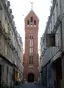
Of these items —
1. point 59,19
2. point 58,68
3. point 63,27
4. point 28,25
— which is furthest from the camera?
point 28,25

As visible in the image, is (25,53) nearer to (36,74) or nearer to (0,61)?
(36,74)

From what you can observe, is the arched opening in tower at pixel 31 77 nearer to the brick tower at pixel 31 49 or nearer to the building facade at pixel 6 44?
the brick tower at pixel 31 49

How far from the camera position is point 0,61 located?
2977 centimetres

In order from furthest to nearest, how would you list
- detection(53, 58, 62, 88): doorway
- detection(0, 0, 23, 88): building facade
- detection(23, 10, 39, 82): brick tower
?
1. detection(23, 10, 39, 82): brick tower
2. detection(53, 58, 62, 88): doorway
3. detection(0, 0, 23, 88): building facade

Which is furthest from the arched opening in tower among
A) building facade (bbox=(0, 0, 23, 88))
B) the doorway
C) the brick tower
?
the doorway

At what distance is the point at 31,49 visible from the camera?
95.1 m

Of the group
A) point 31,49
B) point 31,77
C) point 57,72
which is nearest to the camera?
point 57,72

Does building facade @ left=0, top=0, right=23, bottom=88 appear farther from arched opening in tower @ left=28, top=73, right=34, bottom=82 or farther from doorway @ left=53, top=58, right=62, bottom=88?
arched opening in tower @ left=28, top=73, right=34, bottom=82

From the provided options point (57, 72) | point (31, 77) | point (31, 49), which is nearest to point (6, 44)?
point (57, 72)

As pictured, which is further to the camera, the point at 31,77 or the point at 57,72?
the point at 31,77

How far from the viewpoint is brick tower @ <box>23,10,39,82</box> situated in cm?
9281

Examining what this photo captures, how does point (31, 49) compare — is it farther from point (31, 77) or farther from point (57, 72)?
point (57, 72)

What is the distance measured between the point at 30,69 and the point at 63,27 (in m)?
68.8

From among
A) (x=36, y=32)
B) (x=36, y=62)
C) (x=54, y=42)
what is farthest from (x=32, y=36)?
(x=54, y=42)
